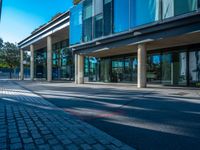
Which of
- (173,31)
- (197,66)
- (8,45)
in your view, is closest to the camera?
(173,31)

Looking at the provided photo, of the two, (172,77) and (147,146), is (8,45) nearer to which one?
(172,77)

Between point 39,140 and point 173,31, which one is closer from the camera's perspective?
point 39,140

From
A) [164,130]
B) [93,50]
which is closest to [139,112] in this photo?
[164,130]

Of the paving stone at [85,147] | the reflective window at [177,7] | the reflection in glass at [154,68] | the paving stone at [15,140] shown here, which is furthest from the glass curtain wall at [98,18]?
the paving stone at [85,147]

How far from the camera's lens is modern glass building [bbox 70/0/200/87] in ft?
49.4

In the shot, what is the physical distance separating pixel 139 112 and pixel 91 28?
16.5m

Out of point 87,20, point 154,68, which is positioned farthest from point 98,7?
point 154,68

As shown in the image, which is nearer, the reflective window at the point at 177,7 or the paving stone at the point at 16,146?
the paving stone at the point at 16,146

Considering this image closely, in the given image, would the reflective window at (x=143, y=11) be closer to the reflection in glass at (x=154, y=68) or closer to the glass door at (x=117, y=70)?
the reflection in glass at (x=154, y=68)

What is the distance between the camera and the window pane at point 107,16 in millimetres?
20750

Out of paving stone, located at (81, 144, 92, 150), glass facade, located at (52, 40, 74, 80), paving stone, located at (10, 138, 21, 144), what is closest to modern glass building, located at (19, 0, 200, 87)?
glass facade, located at (52, 40, 74, 80)

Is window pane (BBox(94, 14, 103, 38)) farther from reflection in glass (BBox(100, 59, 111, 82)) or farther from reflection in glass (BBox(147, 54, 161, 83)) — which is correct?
reflection in glass (BBox(100, 59, 111, 82))

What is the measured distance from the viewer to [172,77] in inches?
836

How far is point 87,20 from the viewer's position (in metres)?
24.3
